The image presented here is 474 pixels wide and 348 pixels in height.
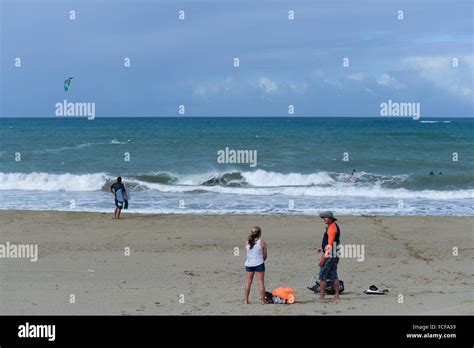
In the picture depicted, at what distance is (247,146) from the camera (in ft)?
179

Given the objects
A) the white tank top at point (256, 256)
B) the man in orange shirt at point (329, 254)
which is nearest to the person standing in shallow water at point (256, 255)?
the white tank top at point (256, 256)

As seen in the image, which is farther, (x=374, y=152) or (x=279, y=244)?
(x=374, y=152)

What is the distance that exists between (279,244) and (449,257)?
4.01 metres

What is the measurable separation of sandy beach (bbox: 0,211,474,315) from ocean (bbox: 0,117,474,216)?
2884 millimetres

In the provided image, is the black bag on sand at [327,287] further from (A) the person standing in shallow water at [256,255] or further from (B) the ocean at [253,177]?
(B) the ocean at [253,177]

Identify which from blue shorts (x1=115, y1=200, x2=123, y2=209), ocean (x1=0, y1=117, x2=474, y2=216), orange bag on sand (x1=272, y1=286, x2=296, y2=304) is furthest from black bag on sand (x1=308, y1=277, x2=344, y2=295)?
ocean (x1=0, y1=117, x2=474, y2=216)

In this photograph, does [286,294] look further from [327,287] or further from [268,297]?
[327,287]

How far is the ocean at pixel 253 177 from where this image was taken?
2398 centimetres

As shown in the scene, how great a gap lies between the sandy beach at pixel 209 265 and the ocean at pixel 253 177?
2884mm

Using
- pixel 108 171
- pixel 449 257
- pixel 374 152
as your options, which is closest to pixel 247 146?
pixel 374 152

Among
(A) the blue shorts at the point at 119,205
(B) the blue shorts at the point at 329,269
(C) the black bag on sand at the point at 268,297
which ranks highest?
(A) the blue shorts at the point at 119,205

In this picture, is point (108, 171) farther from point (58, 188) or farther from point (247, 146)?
point (247, 146)

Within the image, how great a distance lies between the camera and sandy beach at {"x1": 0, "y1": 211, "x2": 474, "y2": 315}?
10023mm
